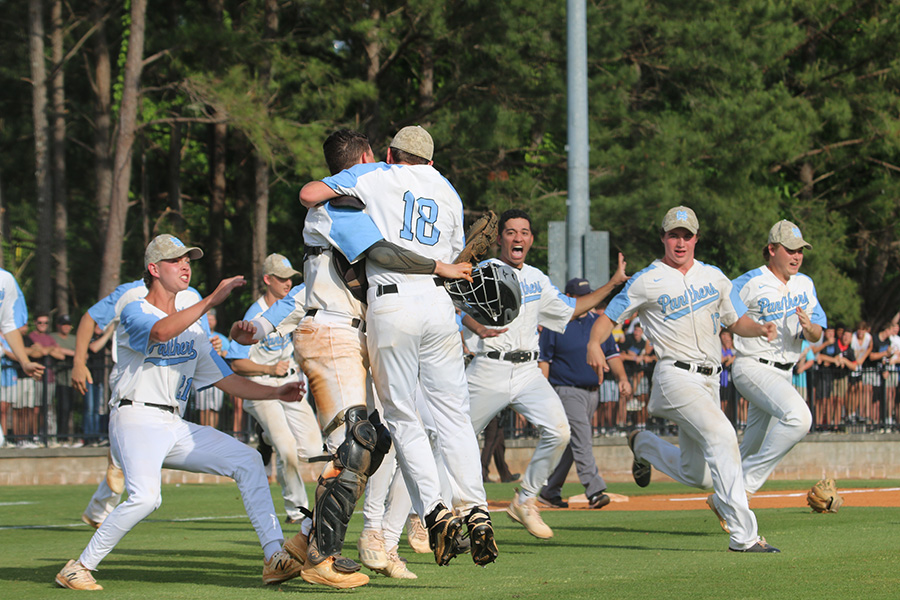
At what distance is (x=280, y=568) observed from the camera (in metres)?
6.84

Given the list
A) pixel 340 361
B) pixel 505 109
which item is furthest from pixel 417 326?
pixel 505 109

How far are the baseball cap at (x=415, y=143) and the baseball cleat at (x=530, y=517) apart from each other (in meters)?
3.77

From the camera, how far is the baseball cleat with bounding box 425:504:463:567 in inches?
244

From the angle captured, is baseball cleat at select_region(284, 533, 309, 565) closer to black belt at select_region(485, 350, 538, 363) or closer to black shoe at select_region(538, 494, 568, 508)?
black belt at select_region(485, 350, 538, 363)

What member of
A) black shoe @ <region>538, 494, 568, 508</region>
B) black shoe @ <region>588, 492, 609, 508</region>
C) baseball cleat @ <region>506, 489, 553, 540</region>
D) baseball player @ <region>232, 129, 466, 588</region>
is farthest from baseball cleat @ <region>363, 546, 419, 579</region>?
black shoe @ <region>538, 494, 568, 508</region>

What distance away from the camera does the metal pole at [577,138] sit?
15.7 meters

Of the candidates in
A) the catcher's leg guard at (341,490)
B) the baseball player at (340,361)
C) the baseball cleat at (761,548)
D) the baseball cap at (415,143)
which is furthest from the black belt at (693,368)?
the catcher's leg guard at (341,490)

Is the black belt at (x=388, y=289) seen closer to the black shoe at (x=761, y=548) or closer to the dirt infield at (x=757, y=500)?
the black shoe at (x=761, y=548)

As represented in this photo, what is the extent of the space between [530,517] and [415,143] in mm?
3889

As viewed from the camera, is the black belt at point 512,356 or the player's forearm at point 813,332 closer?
the player's forearm at point 813,332

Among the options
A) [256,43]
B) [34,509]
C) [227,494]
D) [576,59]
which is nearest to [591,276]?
[576,59]

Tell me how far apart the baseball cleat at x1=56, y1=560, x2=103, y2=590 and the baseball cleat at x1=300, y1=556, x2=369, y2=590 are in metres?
1.34

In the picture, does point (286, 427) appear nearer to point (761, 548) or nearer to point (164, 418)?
point (164, 418)

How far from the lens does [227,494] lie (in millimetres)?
15188
